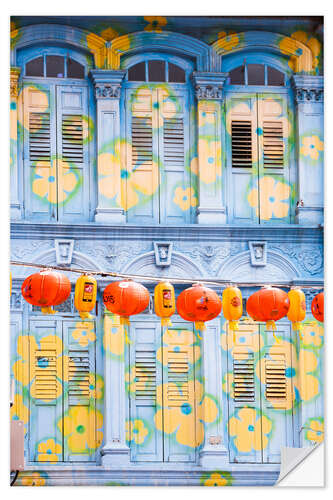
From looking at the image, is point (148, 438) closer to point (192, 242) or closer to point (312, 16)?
point (192, 242)

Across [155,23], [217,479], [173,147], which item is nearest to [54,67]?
[155,23]

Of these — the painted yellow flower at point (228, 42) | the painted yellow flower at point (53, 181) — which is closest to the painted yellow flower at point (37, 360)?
the painted yellow flower at point (53, 181)

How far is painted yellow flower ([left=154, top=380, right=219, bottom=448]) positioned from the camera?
4.68 m

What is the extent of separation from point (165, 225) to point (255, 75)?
919 mm

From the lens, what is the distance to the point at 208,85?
4.86m

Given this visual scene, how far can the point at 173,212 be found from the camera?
4816 millimetres

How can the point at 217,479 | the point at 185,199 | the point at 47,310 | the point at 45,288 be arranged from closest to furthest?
the point at 45,288 → the point at 47,310 → the point at 217,479 → the point at 185,199

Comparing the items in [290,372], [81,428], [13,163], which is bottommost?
[81,428]

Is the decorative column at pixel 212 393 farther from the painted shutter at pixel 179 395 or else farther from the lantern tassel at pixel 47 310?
the lantern tassel at pixel 47 310

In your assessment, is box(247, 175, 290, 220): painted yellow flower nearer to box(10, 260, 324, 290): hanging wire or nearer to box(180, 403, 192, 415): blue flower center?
box(10, 260, 324, 290): hanging wire

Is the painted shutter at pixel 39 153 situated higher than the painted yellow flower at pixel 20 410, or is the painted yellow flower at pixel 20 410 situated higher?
the painted shutter at pixel 39 153

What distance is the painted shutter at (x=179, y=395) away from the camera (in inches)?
184

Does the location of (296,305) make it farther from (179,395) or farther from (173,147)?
(173,147)

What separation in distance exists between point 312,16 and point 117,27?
991 mm
